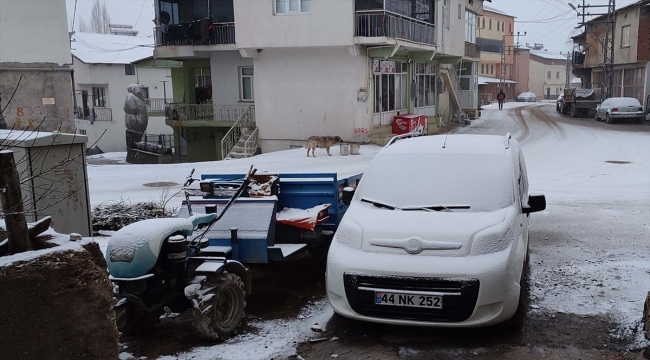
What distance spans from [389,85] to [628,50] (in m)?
20.2

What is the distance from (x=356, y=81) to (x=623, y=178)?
10.8 meters

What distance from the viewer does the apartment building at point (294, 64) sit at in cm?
2145

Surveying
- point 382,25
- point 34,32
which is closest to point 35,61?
point 34,32

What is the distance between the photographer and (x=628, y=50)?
3622 centimetres

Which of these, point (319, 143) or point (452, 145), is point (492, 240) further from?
point (319, 143)

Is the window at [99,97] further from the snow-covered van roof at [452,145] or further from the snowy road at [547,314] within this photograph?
the snow-covered van roof at [452,145]

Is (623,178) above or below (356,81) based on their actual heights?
below

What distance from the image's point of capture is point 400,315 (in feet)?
15.6

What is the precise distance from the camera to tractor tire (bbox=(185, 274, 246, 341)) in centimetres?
476

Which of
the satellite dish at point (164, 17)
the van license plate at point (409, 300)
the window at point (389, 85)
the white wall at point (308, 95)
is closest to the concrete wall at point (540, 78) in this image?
the window at point (389, 85)

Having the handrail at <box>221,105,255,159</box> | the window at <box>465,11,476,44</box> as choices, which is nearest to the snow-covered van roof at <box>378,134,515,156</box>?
the handrail at <box>221,105,255,159</box>

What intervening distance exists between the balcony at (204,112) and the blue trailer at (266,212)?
765 inches

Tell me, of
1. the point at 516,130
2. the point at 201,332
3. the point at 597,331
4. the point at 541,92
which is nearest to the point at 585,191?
the point at 597,331

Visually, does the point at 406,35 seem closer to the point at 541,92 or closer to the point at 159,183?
the point at 159,183
